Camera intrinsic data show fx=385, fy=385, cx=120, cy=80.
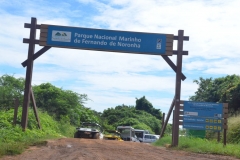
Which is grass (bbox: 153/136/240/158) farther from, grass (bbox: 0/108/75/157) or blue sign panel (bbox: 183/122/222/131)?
grass (bbox: 0/108/75/157)

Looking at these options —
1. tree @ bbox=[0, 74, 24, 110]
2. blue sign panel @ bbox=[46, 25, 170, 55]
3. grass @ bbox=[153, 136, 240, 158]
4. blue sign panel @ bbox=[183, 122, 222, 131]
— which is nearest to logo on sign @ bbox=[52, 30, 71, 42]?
blue sign panel @ bbox=[46, 25, 170, 55]

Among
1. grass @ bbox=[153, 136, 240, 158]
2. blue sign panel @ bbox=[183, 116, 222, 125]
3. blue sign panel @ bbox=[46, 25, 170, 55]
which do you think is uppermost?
blue sign panel @ bbox=[46, 25, 170, 55]

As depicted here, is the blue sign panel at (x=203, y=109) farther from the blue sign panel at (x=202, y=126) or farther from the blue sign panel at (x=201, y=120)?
the blue sign panel at (x=202, y=126)

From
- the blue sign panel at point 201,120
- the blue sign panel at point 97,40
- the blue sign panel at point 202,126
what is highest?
the blue sign panel at point 97,40

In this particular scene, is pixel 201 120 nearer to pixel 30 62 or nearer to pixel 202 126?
pixel 202 126

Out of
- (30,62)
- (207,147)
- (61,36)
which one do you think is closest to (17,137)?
(30,62)

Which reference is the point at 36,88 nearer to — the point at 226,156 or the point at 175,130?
the point at 175,130

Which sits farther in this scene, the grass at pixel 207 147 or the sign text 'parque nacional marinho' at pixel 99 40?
the sign text 'parque nacional marinho' at pixel 99 40

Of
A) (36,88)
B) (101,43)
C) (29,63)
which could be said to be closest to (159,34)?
(101,43)

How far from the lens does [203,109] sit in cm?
1670

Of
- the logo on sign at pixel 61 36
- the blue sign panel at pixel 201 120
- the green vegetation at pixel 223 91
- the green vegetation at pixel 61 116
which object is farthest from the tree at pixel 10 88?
the green vegetation at pixel 223 91

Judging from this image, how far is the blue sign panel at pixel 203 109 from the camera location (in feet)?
54.3

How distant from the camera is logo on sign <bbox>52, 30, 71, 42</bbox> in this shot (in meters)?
18.0

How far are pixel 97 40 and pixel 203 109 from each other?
5.77m
